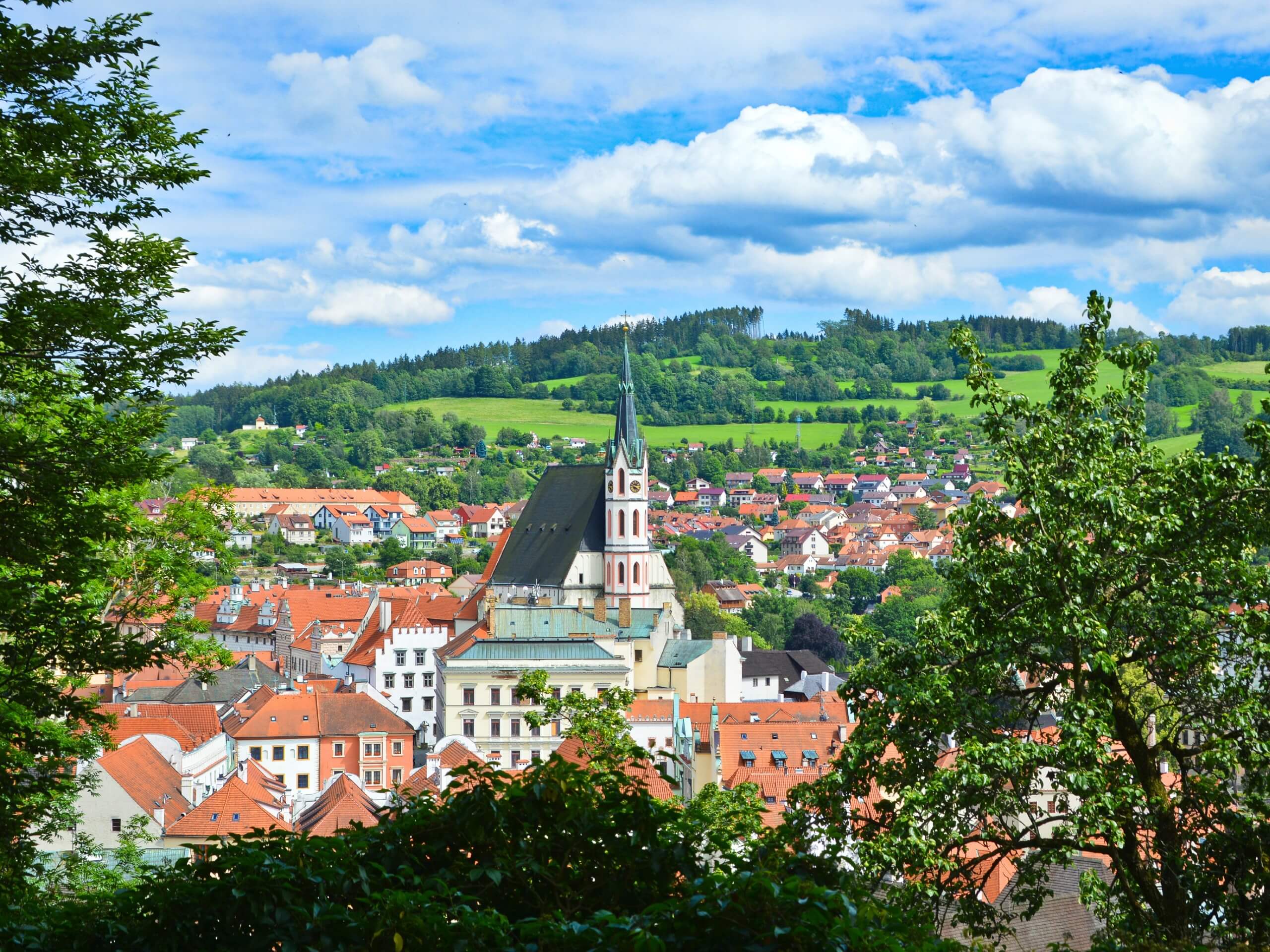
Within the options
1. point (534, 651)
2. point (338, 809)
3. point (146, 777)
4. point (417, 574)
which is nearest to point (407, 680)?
point (534, 651)

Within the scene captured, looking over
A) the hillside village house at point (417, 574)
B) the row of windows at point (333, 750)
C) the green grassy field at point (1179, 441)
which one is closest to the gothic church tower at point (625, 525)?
the row of windows at point (333, 750)

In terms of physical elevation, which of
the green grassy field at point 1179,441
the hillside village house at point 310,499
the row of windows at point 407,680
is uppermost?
the green grassy field at point 1179,441

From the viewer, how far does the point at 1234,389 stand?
168m

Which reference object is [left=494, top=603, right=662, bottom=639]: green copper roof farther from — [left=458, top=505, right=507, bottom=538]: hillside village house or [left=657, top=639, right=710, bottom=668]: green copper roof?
[left=458, top=505, right=507, bottom=538]: hillside village house

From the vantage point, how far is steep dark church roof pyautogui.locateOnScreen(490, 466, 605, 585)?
79.2 metres

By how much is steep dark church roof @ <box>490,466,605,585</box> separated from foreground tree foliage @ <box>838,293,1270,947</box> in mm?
65989

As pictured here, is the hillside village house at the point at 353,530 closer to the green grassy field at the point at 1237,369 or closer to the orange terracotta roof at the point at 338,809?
the green grassy field at the point at 1237,369

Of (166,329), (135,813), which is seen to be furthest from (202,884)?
(135,813)

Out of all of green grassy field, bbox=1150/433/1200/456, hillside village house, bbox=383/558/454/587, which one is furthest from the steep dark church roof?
green grassy field, bbox=1150/433/1200/456

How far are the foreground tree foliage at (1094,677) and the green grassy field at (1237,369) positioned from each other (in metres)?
167

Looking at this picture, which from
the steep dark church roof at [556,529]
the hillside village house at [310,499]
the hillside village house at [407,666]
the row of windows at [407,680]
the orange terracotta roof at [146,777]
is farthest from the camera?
the hillside village house at [310,499]

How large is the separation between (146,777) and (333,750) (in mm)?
12330

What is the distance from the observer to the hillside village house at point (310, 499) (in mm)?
173625

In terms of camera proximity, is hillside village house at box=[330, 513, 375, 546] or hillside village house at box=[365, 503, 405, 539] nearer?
hillside village house at box=[330, 513, 375, 546]
